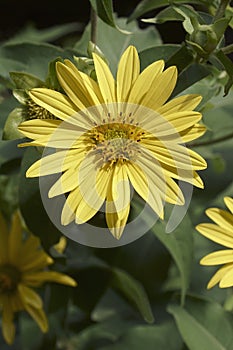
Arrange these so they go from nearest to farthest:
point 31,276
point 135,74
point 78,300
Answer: point 135,74, point 31,276, point 78,300

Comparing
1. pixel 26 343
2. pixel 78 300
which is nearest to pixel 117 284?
pixel 78 300

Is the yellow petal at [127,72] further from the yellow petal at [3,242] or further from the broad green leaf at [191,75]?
the yellow petal at [3,242]

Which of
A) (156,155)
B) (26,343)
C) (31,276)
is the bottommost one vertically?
(26,343)

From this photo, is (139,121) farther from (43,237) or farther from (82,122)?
(43,237)

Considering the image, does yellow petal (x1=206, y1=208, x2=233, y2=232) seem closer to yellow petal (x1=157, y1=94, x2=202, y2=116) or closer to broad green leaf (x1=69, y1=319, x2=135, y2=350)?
yellow petal (x1=157, y1=94, x2=202, y2=116)

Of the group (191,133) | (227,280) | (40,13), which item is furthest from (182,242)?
(40,13)

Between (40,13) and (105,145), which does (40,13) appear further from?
(105,145)
